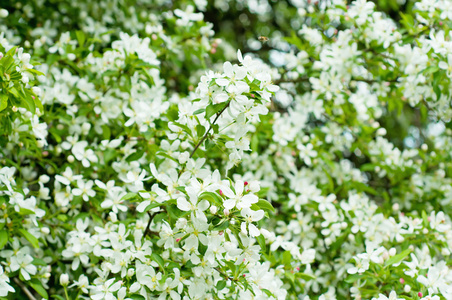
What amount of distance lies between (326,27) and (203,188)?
181 centimetres

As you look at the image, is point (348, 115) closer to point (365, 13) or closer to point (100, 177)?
point (365, 13)

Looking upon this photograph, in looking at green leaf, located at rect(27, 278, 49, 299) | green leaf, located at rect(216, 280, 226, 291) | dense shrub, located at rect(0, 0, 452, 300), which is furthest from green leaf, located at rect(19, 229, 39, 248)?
green leaf, located at rect(216, 280, 226, 291)

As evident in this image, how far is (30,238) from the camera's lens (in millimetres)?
2125

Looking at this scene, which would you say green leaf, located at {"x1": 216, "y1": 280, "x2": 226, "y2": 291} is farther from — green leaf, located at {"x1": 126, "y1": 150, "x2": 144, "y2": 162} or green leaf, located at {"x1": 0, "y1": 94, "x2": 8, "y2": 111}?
green leaf, located at {"x1": 0, "y1": 94, "x2": 8, "y2": 111}

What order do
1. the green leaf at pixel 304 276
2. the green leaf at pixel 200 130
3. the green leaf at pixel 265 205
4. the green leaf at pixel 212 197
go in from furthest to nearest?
the green leaf at pixel 304 276, the green leaf at pixel 200 130, the green leaf at pixel 265 205, the green leaf at pixel 212 197

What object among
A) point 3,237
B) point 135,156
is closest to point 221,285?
point 135,156

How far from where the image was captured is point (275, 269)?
237 cm

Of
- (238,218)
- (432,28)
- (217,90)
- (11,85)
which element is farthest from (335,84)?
(11,85)

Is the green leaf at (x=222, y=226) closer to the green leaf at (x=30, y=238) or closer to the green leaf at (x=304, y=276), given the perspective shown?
the green leaf at (x=304, y=276)

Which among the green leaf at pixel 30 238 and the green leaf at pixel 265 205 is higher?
the green leaf at pixel 265 205

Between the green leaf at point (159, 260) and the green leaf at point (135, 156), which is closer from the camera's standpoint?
the green leaf at point (159, 260)

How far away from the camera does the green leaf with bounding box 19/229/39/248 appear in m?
2.12

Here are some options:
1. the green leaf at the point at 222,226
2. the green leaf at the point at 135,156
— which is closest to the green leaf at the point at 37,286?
the green leaf at the point at 135,156

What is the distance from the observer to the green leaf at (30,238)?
83.3 inches
